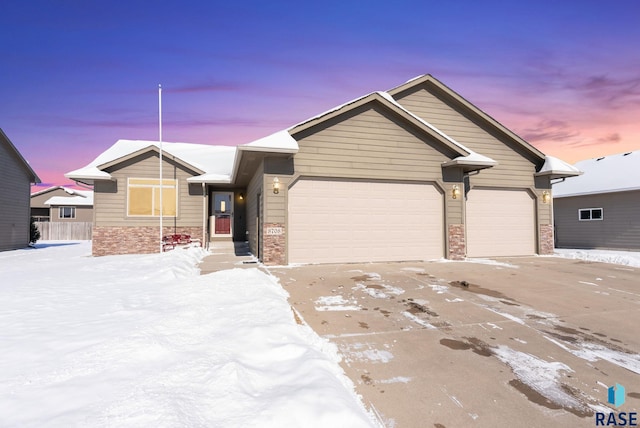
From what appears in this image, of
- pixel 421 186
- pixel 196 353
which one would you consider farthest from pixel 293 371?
pixel 421 186

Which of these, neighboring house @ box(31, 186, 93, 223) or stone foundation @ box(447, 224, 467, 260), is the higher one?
neighboring house @ box(31, 186, 93, 223)

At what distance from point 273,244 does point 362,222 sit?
9.88 feet

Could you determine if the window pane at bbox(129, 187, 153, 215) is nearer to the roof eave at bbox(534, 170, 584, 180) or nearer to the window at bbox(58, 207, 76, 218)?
the roof eave at bbox(534, 170, 584, 180)

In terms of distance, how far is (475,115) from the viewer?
12891 mm

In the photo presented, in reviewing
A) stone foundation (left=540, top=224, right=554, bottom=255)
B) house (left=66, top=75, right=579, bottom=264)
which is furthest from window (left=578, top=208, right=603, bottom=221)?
stone foundation (left=540, top=224, right=554, bottom=255)

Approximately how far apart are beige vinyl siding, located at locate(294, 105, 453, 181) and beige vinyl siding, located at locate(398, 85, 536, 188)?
2751 mm

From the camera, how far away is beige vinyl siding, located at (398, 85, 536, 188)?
12648mm

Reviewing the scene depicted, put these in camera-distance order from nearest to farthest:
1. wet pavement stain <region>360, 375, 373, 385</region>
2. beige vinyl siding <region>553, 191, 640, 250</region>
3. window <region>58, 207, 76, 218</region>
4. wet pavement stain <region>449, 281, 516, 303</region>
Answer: wet pavement stain <region>360, 375, 373, 385</region>
wet pavement stain <region>449, 281, 516, 303</region>
beige vinyl siding <region>553, 191, 640, 250</region>
window <region>58, 207, 76, 218</region>

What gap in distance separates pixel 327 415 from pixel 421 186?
9.64 meters

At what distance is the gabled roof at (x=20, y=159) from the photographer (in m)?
17.0

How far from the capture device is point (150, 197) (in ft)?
47.3

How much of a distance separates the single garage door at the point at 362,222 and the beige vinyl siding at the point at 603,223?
39.0ft

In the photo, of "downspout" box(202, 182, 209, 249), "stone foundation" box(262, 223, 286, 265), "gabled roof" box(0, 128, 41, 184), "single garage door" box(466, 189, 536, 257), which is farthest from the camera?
"gabled roof" box(0, 128, 41, 184)

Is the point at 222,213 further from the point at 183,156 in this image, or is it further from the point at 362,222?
the point at 362,222
